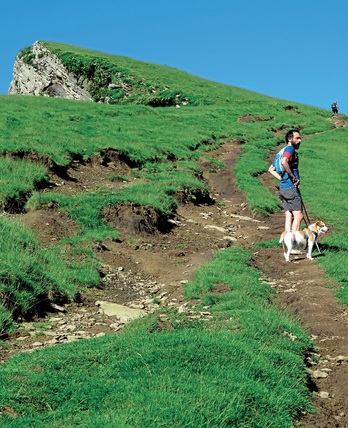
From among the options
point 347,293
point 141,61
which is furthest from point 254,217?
point 141,61

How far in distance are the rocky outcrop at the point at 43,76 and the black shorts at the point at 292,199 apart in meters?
52.9

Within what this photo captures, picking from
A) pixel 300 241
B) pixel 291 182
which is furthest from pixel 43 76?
pixel 300 241

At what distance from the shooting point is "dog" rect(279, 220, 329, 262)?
12.8 metres

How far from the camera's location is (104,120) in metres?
33.3

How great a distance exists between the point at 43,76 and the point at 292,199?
62.8 meters

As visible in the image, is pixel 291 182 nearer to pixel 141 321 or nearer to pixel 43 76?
pixel 141 321

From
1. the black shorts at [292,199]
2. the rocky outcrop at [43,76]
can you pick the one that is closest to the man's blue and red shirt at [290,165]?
the black shorts at [292,199]

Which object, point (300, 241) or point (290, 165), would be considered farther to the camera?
point (290, 165)

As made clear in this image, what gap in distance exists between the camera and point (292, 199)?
43.4 feet

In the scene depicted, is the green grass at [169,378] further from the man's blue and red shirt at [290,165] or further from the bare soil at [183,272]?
the man's blue and red shirt at [290,165]

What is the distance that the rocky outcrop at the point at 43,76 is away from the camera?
6588 cm

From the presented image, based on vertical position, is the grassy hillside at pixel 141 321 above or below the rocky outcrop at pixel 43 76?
below

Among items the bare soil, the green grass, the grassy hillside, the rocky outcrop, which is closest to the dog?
the bare soil

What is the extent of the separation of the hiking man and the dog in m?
0.30
